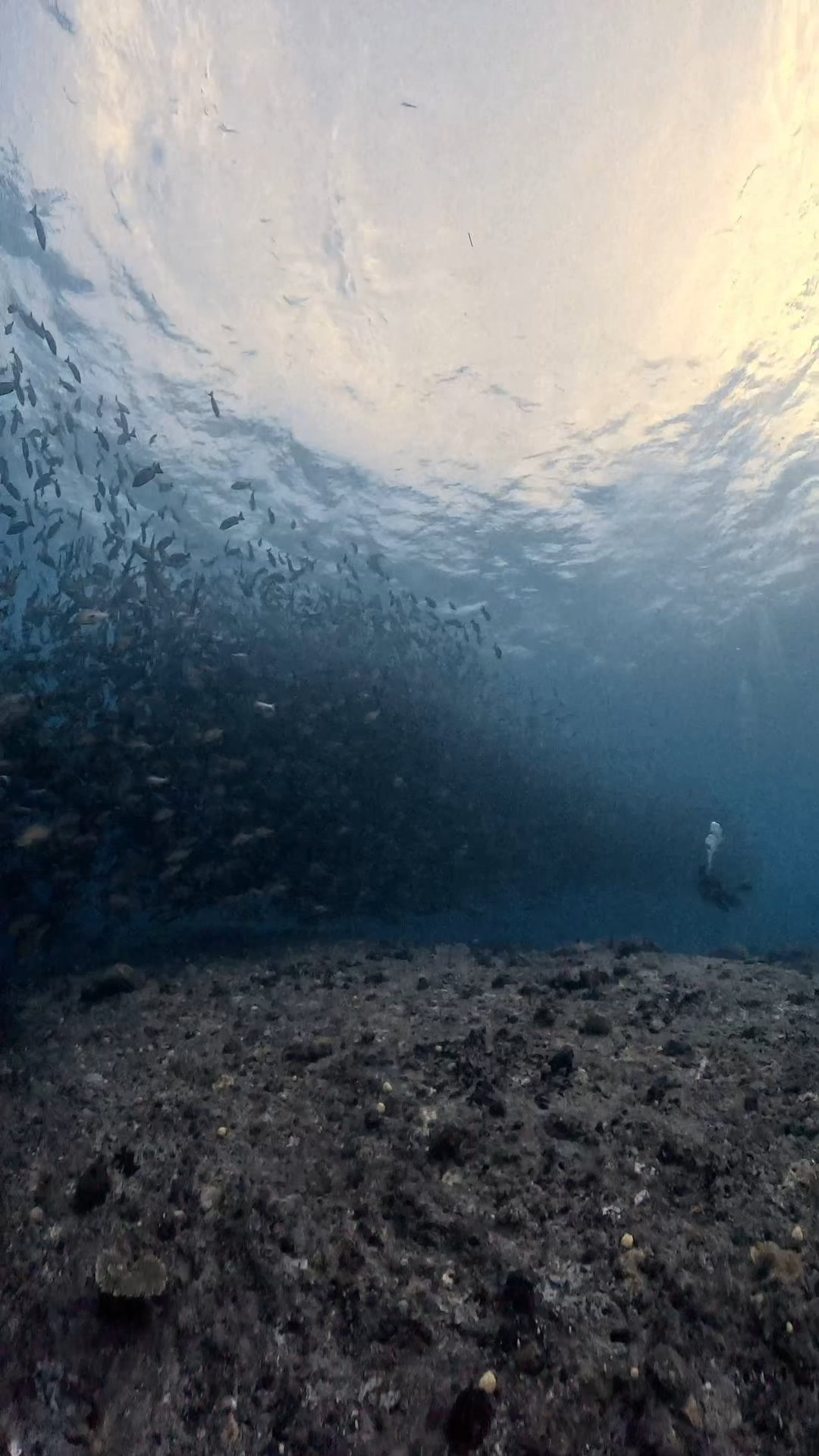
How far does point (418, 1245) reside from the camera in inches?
157

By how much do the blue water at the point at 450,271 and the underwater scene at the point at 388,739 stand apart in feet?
0.37

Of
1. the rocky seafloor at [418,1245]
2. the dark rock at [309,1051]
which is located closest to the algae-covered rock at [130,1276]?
the rocky seafloor at [418,1245]

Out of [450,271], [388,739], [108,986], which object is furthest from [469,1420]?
[450,271]

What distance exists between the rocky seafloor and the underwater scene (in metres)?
0.03

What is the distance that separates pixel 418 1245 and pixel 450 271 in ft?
65.1

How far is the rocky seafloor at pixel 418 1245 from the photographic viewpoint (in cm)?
297

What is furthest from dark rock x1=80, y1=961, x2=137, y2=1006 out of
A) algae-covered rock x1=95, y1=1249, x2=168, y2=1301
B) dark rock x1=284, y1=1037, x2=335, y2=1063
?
algae-covered rock x1=95, y1=1249, x2=168, y2=1301

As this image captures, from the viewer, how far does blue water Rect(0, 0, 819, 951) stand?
1268 cm

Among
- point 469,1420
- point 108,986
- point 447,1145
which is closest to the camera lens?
point 469,1420

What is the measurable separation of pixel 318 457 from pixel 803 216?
15.7m

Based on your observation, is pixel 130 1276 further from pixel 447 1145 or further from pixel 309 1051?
pixel 309 1051

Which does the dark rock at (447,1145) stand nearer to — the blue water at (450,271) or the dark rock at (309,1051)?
the dark rock at (309,1051)

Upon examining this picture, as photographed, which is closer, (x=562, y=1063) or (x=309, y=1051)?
(x=562, y=1063)

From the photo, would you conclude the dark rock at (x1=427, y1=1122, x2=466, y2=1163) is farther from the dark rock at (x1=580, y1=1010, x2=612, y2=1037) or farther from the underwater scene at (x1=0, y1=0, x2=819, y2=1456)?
the dark rock at (x1=580, y1=1010, x2=612, y2=1037)
